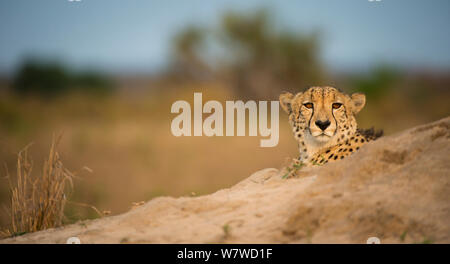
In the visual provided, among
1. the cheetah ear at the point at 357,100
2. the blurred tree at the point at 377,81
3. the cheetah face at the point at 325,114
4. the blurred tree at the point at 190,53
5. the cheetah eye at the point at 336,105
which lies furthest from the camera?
the blurred tree at the point at 190,53

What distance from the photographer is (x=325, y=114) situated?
191 inches

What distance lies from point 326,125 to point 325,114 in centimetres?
10

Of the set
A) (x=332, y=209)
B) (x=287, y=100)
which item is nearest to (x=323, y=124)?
(x=287, y=100)

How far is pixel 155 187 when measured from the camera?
12961 millimetres

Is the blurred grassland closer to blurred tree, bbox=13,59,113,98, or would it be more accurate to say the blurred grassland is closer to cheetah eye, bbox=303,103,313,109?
blurred tree, bbox=13,59,113,98

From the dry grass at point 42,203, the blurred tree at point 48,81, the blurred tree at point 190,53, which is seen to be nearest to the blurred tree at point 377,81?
the blurred tree at point 190,53

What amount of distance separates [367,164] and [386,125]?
57.0 ft

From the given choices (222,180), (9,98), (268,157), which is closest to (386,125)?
(268,157)

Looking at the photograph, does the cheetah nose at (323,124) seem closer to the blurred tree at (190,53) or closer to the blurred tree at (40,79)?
the blurred tree at (190,53)

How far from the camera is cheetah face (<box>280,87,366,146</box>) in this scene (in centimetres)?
485

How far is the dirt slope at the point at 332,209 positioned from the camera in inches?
120

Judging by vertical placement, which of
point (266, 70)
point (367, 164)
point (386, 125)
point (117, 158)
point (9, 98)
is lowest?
point (367, 164)

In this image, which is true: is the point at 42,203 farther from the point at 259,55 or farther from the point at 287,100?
the point at 259,55
